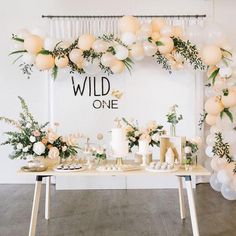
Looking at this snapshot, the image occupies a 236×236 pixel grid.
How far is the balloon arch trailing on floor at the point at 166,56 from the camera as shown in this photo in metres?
5.04

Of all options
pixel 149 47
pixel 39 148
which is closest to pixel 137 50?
pixel 149 47

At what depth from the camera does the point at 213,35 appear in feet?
17.0

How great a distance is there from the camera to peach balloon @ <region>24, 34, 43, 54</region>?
16.3 ft

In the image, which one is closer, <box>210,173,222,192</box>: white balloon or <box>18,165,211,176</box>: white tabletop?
<box>18,165,211,176</box>: white tabletop

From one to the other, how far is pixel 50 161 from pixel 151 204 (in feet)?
5.71

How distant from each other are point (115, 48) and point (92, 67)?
46 centimetres

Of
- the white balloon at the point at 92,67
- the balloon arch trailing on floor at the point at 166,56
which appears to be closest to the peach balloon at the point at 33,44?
the balloon arch trailing on floor at the point at 166,56

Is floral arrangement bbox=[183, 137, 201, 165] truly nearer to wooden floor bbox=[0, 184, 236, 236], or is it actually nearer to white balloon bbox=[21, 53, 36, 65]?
wooden floor bbox=[0, 184, 236, 236]

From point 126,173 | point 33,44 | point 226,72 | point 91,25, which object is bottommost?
point 126,173

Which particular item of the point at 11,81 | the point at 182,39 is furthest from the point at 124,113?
the point at 11,81

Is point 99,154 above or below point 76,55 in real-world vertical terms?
below

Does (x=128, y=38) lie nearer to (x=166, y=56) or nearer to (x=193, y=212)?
(x=166, y=56)

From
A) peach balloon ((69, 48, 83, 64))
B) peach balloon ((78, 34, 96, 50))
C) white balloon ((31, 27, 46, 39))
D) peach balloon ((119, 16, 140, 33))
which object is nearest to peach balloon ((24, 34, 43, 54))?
white balloon ((31, 27, 46, 39))

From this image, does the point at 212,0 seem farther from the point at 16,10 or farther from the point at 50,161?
the point at 50,161
